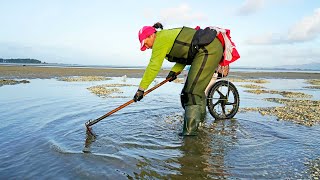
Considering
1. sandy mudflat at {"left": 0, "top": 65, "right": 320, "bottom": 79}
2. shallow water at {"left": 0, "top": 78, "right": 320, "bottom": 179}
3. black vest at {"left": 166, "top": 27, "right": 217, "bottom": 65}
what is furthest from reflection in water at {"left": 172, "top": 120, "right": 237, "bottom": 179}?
sandy mudflat at {"left": 0, "top": 65, "right": 320, "bottom": 79}

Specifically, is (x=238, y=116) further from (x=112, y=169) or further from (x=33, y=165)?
(x=33, y=165)

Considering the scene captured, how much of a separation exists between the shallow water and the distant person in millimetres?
733

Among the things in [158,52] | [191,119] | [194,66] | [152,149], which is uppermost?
[158,52]

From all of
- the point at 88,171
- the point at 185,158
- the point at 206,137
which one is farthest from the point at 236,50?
the point at 88,171

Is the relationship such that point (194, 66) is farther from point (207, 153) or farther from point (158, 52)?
point (207, 153)

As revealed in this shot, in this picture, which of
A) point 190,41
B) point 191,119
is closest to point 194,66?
point 190,41

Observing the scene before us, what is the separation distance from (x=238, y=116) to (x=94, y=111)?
4257 mm

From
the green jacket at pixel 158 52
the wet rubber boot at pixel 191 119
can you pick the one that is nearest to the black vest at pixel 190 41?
the green jacket at pixel 158 52

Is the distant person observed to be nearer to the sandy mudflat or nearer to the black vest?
the black vest

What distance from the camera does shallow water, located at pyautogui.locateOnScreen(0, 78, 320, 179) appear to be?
386cm

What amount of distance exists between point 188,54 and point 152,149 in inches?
76.8

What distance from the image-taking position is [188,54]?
217 inches

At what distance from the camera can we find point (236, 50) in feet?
19.8

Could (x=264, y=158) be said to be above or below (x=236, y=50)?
below
